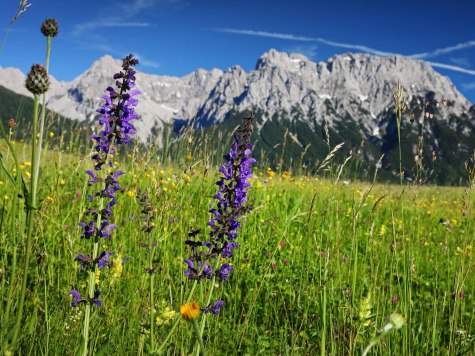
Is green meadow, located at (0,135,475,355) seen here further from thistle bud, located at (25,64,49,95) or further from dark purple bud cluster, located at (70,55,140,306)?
thistle bud, located at (25,64,49,95)

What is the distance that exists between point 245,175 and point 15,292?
5.89 feet

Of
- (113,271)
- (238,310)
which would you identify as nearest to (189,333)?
(113,271)

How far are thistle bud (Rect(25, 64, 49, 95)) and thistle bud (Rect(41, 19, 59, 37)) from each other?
0.87 feet

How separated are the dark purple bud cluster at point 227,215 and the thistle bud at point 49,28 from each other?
115 cm

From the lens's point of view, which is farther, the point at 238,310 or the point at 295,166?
the point at 295,166

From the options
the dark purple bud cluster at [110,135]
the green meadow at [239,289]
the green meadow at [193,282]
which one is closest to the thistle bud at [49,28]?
the green meadow at [193,282]

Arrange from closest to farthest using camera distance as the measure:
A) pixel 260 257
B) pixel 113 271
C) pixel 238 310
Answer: pixel 113 271, pixel 238 310, pixel 260 257

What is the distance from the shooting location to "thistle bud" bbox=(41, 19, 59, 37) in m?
1.31

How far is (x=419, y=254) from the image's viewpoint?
5277mm

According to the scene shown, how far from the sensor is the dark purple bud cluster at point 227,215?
2176 millimetres

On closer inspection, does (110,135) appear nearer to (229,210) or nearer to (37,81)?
(229,210)

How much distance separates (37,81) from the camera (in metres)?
1.06

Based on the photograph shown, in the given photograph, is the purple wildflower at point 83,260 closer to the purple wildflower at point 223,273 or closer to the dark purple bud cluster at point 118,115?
the dark purple bud cluster at point 118,115

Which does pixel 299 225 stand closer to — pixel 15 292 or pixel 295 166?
pixel 295 166
